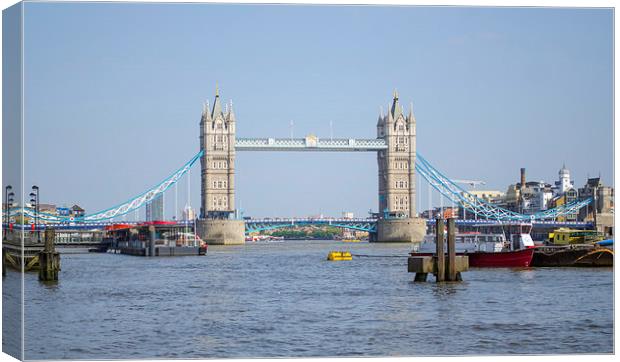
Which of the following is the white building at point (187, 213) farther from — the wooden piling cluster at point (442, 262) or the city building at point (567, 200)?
the wooden piling cluster at point (442, 262)

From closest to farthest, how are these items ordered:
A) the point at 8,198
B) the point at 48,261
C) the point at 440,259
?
the point at 8,198
the point at 440,259
the point at 48,261

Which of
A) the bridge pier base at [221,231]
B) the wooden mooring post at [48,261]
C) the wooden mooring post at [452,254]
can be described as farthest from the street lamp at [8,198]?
the bridge pier base at [221,231]

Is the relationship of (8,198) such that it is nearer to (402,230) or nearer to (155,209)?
(155,209)

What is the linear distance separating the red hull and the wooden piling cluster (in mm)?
9637

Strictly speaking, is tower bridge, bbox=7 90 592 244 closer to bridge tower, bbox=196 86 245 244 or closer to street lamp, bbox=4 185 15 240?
bridge tower, bbox=196 86 245 244

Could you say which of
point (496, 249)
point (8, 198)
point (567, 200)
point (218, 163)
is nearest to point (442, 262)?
point (496, 249)

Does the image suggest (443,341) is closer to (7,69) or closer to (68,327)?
(68,327)

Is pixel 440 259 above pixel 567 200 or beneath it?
beneath

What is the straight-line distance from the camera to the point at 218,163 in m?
105

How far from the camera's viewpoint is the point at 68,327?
65.0 ft

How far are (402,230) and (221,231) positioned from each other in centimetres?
1496

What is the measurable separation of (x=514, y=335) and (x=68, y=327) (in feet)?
23.0

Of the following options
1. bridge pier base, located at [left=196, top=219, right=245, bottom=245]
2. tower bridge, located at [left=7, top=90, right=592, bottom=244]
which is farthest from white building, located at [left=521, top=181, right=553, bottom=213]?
bridge pier base, located at [left=196, top=219, right=245, bottom=245]

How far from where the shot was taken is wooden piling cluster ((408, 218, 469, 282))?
27016 mm
